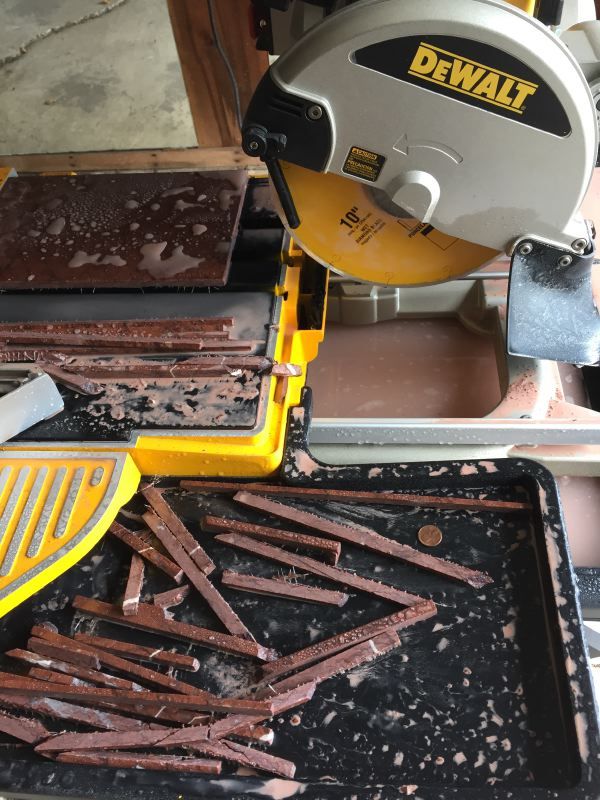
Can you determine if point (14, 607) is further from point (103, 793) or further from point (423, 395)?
point (423, 395)

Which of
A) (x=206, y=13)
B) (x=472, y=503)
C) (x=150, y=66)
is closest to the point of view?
(x=472, y=503)

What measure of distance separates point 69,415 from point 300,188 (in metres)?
0.77

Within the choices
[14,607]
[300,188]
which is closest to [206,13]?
[300,188]

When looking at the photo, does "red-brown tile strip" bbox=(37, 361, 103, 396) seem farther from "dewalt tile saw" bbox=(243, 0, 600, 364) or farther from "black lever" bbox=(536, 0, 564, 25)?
"black lever" bbox=(536, 0, 564, 25)

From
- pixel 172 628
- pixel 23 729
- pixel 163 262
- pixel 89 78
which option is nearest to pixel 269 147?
pixel 163 262

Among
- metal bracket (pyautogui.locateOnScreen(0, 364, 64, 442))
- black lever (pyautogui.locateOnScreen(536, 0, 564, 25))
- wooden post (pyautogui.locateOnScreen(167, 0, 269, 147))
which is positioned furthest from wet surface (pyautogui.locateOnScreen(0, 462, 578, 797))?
wooden post (pyautogui.locateOnScreen(167, 0, 269, 147))

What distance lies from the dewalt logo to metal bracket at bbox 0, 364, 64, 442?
103 cm

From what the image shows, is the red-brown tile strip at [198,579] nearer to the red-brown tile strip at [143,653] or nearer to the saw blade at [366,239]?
the red-brown tile strip at [143,653]

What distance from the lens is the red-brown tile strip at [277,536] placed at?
1469 mm

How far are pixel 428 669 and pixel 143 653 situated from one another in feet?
1.89

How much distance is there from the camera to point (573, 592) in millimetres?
1335

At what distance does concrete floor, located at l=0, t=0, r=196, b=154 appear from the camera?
3531 mm

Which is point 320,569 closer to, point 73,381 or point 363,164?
point 73,381

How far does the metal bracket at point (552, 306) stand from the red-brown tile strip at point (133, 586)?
98cm
